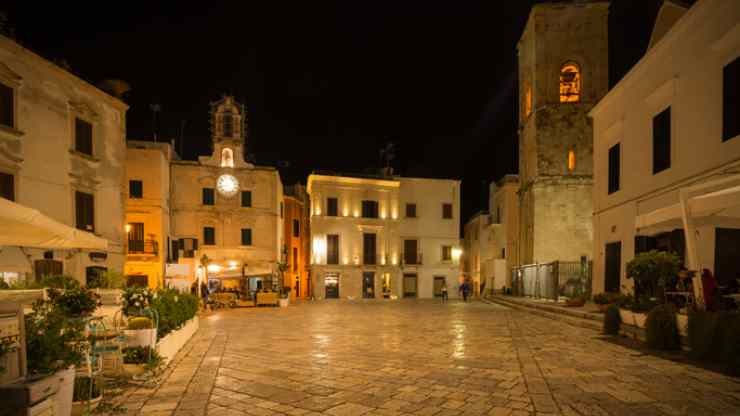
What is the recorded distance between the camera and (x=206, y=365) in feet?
21.6

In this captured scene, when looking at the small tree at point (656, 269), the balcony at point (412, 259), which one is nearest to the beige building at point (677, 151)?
the small tree at point (656, 269)

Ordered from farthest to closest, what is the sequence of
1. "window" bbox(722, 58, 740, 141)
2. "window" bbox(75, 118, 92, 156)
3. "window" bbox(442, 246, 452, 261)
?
"window" bbox(442, 246, 452, 261)
"window" bbox(75, 118, 92, 156)
"window" bbox(722, 58, 740, 141)

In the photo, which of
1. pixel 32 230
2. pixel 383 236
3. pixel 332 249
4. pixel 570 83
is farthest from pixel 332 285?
pixel 32 230

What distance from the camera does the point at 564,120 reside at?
23.5m

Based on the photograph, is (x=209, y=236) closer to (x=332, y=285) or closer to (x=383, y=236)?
(x=332, y=285)

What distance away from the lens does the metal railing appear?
17.9 meters

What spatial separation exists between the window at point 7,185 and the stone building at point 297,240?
920 inches

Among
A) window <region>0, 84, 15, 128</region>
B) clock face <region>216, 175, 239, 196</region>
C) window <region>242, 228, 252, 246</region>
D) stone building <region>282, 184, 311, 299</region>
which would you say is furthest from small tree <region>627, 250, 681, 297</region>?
stone building <region>282, 184, 311, 299</region>

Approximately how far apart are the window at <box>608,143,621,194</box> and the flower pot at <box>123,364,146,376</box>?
15847 mm

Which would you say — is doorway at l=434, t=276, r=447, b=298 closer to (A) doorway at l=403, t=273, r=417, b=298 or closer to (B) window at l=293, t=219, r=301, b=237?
(A) doorway at l=403, t=273, r=417, b=298

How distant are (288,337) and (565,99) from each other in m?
21.3

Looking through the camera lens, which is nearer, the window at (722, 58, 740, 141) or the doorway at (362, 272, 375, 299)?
the window at (722, 58, 740, 141)

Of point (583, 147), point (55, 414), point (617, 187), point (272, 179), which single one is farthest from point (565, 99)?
point (55, 414)

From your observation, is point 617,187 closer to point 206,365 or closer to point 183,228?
point 206,365
